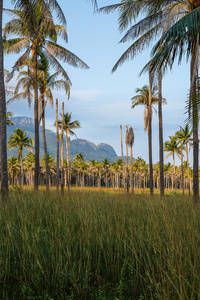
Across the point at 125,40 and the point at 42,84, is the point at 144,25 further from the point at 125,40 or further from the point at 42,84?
the point at 42,84

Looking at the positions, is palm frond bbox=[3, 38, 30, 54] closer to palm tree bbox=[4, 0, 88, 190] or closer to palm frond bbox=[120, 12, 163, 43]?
palm tree bbox=[4, 0, 88, 190]

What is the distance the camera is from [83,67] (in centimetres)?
1650

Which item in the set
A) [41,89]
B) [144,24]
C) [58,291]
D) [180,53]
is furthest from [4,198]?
[41,89]

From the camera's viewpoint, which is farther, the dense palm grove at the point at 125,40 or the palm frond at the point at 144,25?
the palm frond at the point at 144,25

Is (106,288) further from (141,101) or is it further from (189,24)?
(141,101)

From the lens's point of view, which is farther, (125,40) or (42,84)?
(42,84)

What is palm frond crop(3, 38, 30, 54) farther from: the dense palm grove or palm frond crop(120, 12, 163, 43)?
palm frond crop(120, 12, 163, 43)

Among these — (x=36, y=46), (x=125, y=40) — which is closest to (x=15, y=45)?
(x=36, y=46)

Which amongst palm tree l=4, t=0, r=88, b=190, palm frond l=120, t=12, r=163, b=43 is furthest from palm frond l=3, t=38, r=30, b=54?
palm frond l=120, t=12, r=163, b=43

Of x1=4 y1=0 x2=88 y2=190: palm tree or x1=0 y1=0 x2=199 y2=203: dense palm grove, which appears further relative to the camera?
x1=4 y1=0 x2=88 y2=190: palm tree

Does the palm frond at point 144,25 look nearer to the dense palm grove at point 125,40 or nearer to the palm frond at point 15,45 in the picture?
the dense palm grove at point 125,40

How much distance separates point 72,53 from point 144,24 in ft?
18.5

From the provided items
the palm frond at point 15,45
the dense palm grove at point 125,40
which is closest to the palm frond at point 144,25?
the dense palm grove at point 125,40

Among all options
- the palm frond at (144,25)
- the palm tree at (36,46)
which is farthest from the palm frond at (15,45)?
the palm frond at (144,25)
